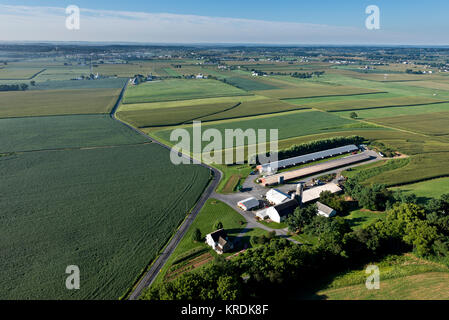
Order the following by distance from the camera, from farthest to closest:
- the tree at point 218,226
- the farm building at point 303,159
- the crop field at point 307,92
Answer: the crop field at point 307,92 → the farm building at point 303,159 → the tree at point 218,226

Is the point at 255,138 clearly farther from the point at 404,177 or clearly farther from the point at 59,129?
the point at 59,129

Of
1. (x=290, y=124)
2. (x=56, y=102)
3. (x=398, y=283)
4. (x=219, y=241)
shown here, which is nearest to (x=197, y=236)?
(x=219, y=241)

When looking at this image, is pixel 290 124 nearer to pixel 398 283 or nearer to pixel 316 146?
pixel 316 146

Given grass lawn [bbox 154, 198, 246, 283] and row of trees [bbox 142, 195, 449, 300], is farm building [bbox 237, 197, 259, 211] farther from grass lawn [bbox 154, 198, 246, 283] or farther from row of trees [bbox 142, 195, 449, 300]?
row of trees [bbox 142, 195, 449, 300]

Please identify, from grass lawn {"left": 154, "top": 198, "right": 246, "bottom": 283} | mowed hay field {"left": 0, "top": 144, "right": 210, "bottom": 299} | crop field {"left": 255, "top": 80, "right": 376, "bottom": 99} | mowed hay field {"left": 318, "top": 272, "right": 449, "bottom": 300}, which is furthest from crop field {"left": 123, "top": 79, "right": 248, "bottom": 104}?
mowed hay field {"left": 318, "top": 272, "right": 449, "bottom": 300}

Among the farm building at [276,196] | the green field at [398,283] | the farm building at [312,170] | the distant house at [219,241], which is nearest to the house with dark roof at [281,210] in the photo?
the farm building at [276,196]

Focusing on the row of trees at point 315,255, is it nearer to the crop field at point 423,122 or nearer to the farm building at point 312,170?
the farm building at point 312,170

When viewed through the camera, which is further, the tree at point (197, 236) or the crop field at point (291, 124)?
the crop field at point (291, 124)

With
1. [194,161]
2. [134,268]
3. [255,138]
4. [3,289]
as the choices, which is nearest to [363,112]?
[255,138]
